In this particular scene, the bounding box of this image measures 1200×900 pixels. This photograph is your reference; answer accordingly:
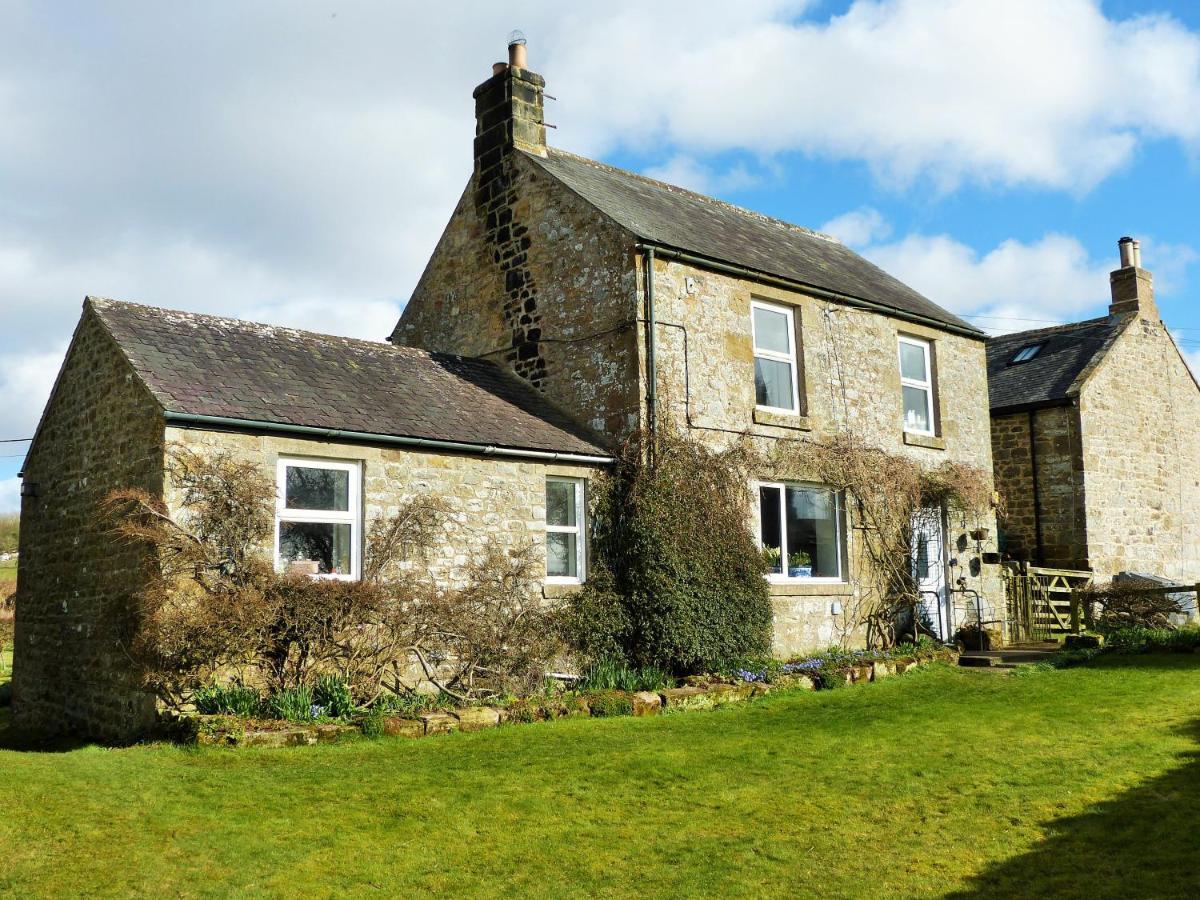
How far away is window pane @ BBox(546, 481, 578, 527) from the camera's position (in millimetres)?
14930

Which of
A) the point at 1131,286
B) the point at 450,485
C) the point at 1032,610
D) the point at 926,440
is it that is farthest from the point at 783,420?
the point at 1131,286

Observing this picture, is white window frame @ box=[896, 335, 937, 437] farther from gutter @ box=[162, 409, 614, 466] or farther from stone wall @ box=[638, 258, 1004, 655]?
gutter @ box=[162, 409, 614, 466]

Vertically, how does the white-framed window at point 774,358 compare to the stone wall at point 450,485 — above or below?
above

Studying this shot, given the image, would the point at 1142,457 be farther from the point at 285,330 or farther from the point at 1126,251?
the point at 285,330

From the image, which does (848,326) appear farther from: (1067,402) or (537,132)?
(1067,402)

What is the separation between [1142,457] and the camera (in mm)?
24844

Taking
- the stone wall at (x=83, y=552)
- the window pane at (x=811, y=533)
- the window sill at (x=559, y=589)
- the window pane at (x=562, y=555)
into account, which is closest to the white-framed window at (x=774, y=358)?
the window pane at (x=811, y=533)

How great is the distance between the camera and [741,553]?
15.1m

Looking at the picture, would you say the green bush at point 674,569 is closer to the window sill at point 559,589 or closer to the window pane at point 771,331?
the window sill at point 559,589

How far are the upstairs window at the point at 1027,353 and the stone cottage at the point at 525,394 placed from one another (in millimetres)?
6521

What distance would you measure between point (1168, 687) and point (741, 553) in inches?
213

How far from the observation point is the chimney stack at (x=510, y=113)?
60.0ft

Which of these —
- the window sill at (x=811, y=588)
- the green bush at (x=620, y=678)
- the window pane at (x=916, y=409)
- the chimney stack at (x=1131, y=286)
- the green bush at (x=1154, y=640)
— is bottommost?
the green bush at (x=620, y=678)

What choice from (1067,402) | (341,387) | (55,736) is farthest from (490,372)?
(1067,402)
